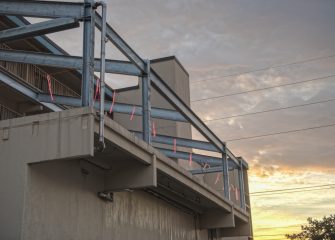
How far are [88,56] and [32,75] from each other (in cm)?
1261

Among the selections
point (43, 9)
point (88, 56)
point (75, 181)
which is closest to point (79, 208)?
point (75, 181)

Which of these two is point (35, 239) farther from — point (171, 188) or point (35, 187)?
point (171, 188)

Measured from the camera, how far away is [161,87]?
48.6 ft

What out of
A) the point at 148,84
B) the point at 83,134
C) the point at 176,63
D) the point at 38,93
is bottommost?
the point at 83,134

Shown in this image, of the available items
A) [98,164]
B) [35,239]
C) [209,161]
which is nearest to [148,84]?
[98,164]

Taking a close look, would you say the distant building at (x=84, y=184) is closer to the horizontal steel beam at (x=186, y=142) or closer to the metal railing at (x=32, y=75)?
the metal railing at (x=32, y=75)

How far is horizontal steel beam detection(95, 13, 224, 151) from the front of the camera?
11930mm

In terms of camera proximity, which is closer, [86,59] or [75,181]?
[86,59]

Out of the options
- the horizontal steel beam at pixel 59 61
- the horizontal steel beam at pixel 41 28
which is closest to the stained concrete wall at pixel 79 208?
the horizontal steel beam at pixel 59 61

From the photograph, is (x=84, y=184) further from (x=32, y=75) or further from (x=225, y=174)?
(x=32, y=75)

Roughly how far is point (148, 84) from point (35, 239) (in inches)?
215

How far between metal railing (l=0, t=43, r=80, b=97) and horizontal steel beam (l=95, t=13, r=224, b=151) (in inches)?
288

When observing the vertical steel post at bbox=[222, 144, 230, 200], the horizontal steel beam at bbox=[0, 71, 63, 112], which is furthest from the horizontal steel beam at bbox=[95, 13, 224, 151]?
the horizontal steel beam at bbox=[0, 71, 63, 112]

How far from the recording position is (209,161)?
23266 millimetres
